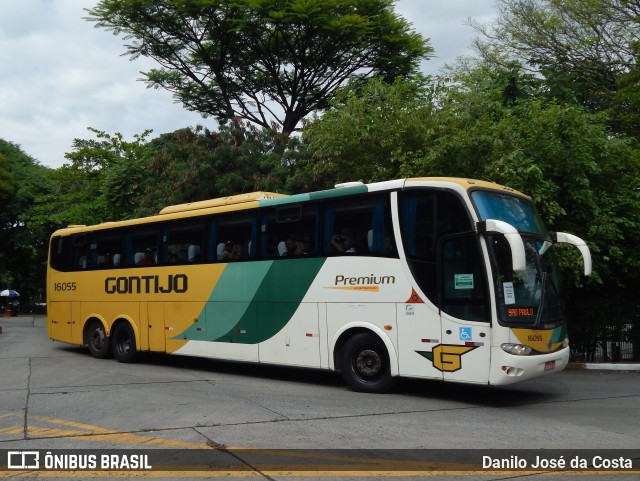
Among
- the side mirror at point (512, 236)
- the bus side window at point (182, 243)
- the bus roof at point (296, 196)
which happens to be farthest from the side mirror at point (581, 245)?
the bus side window at point (182, 243)

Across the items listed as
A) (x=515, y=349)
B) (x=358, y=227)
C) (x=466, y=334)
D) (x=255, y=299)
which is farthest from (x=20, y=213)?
(x=515, y=349)

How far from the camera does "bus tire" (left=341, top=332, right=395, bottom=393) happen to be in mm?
11258

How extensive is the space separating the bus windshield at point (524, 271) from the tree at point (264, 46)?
16006mm

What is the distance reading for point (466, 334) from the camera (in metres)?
10.2

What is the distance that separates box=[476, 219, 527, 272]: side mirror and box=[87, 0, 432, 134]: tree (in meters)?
16.8

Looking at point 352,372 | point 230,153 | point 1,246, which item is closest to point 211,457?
point 352,372

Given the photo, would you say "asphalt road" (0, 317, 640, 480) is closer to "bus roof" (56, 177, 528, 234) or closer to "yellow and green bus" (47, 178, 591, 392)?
"yellow and green bus" (47, 178, 591, 392)

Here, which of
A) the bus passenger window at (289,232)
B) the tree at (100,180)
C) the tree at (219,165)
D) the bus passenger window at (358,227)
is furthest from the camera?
the tree at (100,180)

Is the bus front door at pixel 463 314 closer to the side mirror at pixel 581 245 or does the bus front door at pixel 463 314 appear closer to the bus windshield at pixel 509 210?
the bus windshield at pixel 509 210

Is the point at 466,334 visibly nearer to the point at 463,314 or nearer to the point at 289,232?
→ the point at 463,314

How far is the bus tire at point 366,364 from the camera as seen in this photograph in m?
11.3

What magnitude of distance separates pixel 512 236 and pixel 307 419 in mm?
3650

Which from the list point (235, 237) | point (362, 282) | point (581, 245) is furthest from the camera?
point (235, 237)

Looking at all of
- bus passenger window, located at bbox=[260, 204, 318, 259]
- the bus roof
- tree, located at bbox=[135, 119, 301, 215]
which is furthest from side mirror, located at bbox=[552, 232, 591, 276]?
tree, located at bbox=[135, 119, 301, 215]
